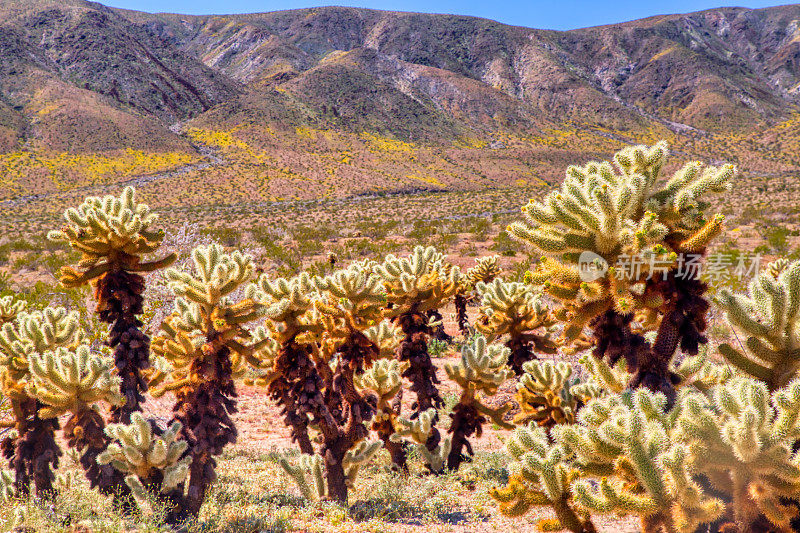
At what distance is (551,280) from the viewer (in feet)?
10.0

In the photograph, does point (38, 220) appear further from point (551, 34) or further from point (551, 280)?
point (551, 34)

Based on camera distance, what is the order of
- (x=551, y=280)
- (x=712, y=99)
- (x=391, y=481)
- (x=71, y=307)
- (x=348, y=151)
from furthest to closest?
(x=712, y=99)
(x=348, y=151)
(x=71, y=307)
(x=391, y=481)
(x=551, y=280)

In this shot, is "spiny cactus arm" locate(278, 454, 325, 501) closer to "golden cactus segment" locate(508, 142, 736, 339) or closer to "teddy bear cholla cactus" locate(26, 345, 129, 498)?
"teddy bear cholla cactus" locate(26, 345, 129, 498)

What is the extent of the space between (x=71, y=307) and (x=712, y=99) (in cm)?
12300

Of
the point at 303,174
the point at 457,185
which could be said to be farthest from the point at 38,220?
the point at 457,185

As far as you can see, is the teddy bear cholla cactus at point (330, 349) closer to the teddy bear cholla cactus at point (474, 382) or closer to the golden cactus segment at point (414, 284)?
the golden cactus segment at point (414, 284)

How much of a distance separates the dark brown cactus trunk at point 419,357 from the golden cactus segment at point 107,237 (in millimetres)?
2714

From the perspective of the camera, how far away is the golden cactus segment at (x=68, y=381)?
13.6 ft

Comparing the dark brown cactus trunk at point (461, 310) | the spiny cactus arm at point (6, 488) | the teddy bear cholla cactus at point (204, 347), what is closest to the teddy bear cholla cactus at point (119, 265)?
the teddy bear cholla cactus at point (204, 347)

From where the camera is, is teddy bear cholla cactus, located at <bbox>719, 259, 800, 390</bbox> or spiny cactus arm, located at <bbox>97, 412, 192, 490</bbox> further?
spiny cactus arm, located at <bbox>97, 412, 192, 490</bbox>

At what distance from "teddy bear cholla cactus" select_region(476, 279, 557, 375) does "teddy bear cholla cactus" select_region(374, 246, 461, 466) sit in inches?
28.2

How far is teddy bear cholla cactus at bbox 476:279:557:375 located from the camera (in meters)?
6.20

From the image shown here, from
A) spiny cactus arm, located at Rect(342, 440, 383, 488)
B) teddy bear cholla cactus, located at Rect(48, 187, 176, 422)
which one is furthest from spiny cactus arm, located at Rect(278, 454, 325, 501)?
teddy bear cholla cactus, located at Rect(48, 187, 176, 422)

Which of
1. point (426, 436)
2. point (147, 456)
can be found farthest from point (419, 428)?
point (147, 456)
